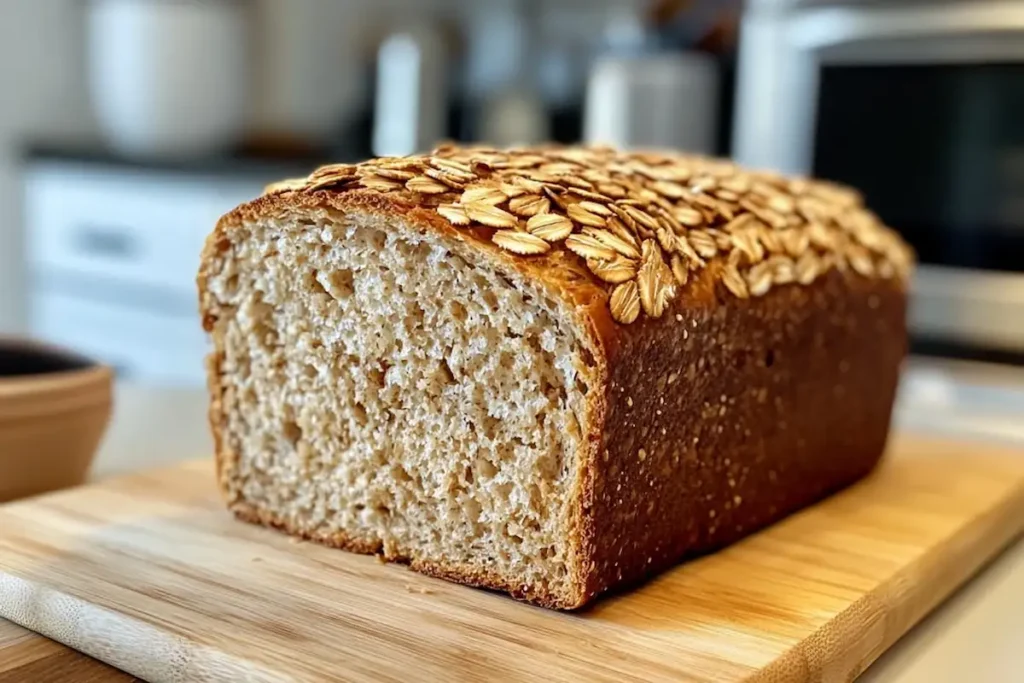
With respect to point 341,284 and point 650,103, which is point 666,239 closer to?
point 341,284

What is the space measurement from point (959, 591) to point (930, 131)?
1112 mm

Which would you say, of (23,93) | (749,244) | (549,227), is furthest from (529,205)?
(23,93)

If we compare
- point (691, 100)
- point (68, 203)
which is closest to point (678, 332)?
point (691, 100)

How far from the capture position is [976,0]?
1.85m

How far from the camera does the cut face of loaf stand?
895 millimetres

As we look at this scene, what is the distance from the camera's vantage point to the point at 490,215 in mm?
888

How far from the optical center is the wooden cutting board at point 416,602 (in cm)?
77

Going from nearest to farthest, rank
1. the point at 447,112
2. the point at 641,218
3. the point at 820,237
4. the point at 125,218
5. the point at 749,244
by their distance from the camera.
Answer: the point at 641,218, the point at 749,244, the point at 820,237, the point at 125,218, the point at 447,112

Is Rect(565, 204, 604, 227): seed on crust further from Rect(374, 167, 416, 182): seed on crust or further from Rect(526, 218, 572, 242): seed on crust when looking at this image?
Rect(374, 167, 416, 182): seed on crust

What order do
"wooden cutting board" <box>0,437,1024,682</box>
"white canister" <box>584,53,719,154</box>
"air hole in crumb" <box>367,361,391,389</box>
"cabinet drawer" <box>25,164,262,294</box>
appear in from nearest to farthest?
"wooden cutting board" <box>0,437,1024,682</box> < "air hole in crumb" <box>367,361,391,389</box> < "white canister" <box>584,53,719,154</box> < "cabinet drawer" <box>25,164,262,294</box>

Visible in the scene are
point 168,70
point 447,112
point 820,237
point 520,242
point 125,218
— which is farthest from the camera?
point 447,112

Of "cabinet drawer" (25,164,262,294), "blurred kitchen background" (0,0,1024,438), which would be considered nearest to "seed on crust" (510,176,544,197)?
"blurred kitchen background" (0,0,1024,438)

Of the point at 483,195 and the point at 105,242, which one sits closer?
the point at 483,195

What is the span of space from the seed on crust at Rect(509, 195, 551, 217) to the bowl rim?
1.57ft
